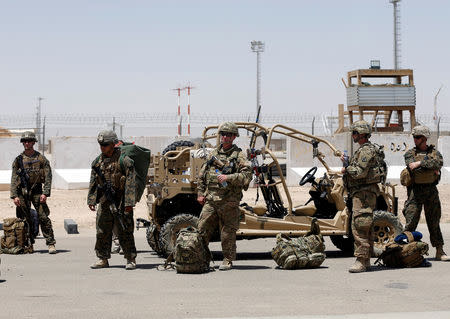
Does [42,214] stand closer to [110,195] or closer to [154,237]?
[154,237]

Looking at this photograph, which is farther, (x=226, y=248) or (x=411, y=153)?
(x=411, y=153)

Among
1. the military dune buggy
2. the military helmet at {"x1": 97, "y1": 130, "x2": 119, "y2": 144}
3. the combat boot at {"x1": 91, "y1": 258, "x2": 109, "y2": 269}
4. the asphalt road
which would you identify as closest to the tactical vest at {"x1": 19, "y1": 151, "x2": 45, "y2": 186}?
the asphalt road

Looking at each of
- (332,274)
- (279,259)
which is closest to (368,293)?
(332,274)

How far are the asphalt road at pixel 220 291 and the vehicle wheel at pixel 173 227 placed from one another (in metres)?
0.40

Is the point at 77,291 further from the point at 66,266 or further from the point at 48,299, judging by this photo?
the point at 66,266

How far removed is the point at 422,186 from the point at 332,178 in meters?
1.72

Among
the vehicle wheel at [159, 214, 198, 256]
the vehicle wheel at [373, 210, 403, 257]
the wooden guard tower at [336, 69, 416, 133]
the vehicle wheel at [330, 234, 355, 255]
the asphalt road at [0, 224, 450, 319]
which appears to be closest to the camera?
the asphalt road at [0, 224, 450, 319]

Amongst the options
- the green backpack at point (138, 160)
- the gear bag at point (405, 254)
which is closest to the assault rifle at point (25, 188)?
the green backpack at point (138, 160)

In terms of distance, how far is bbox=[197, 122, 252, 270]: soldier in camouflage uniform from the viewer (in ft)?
34.9

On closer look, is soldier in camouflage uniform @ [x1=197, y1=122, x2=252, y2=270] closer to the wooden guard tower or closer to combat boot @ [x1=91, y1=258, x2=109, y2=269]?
combat boot @ [x1=91, y1=258, x2=109, y2=269]

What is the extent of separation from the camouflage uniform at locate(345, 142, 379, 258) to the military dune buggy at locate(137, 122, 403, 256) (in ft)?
3.55

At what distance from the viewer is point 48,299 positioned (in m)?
8.35

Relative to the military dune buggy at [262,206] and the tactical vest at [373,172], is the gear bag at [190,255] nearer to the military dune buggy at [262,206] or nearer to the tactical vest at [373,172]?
the military dune buggy at [262,206]

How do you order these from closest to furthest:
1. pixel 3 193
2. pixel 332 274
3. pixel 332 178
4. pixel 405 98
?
pixel 332 274, pixel 332 178, pixel 3 193, pixel 405 98
